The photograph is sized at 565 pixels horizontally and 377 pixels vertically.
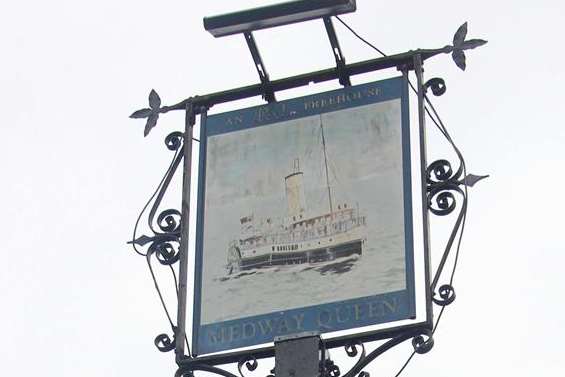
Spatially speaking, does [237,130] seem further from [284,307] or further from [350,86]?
[284,307]

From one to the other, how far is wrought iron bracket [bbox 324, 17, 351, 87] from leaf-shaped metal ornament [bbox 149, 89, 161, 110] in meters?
1.25

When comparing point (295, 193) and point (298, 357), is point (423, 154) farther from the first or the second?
point (298, 357)

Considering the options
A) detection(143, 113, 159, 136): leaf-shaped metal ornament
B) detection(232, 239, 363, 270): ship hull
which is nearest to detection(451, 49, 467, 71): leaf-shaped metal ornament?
detection(232, 239, 363, 270): ship hull

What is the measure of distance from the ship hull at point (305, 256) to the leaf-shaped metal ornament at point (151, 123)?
1.38 m

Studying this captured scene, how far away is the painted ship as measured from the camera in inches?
415

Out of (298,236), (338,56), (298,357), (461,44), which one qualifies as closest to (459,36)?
(461,44)

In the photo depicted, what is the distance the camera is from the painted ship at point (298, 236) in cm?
1053

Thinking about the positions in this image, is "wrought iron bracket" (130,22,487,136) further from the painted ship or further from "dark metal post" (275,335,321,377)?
"dark metal post" (275,335,321,377)

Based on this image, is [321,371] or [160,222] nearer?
[321,371]

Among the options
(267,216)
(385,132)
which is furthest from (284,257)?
(385,132)

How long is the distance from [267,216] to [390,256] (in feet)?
3.00

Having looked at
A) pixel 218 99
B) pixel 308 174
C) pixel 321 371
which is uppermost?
pixel 218 99

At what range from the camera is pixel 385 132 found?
35.9 feet

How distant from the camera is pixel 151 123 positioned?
11.7 metres
